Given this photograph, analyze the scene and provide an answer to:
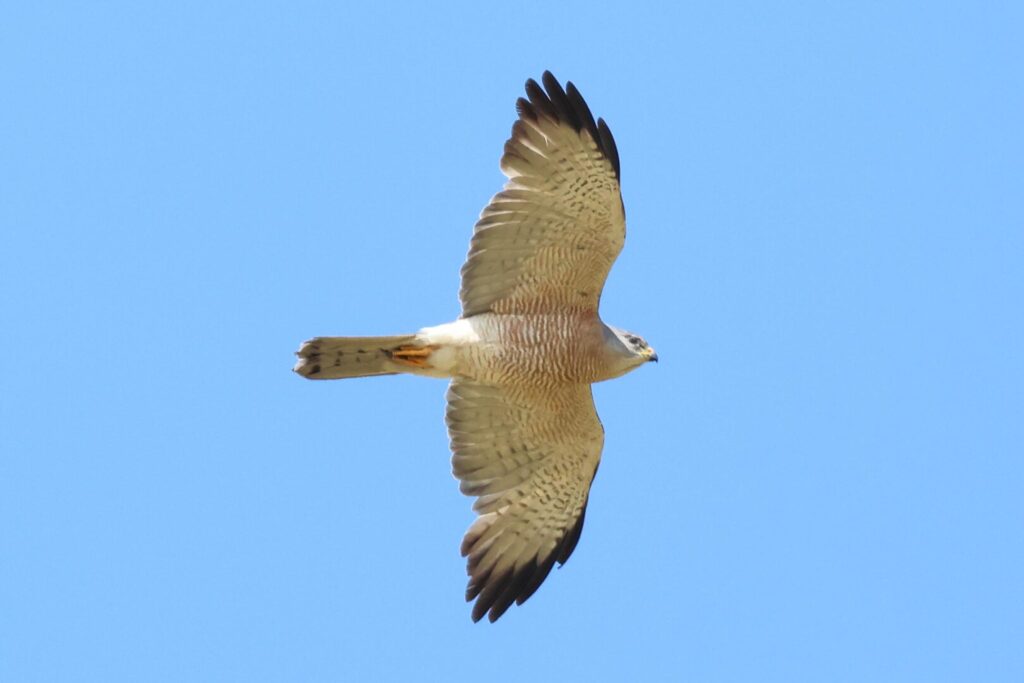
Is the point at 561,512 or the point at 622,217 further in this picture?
the point at 561,512

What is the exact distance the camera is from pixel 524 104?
13648 millimetres

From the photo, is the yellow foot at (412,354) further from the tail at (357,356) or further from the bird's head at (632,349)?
the bird's head at (632,349)

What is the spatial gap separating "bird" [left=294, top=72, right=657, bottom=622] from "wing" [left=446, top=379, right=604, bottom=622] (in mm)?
10

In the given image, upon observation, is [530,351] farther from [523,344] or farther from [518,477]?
[518,477]

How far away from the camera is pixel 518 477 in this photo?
14.9m

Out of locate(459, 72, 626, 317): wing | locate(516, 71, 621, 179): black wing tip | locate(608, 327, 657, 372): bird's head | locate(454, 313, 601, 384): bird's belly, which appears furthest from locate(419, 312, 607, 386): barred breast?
locate(516, 71, 621, 179): black wing tip

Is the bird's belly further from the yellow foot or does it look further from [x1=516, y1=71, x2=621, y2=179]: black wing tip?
[x1=516, y1=71, x2=621, y2=179]: black wing tip

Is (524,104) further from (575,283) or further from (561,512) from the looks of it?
A: (561,512)

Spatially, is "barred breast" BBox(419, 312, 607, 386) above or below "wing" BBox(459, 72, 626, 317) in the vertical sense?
below

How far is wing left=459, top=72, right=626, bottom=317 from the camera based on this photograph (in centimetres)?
1360

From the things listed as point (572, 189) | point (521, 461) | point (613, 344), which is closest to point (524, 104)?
point (572, 189)

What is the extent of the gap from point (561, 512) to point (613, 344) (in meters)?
1.65

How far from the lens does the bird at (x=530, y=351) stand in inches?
538

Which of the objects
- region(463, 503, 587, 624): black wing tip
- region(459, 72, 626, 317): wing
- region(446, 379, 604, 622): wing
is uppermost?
region(459, 72, 626, 317): wing
